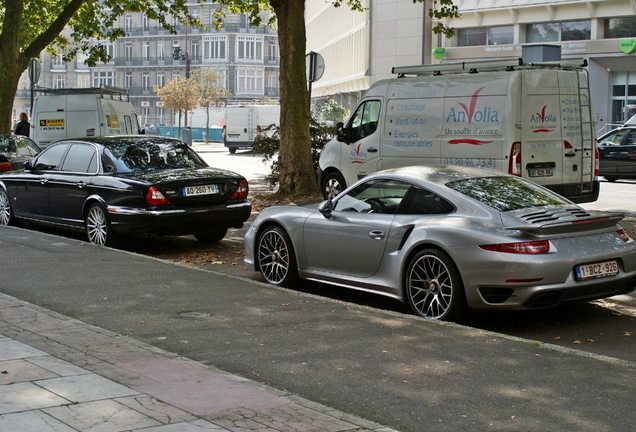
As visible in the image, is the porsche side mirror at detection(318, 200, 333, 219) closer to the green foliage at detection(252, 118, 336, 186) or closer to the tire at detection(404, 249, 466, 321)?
the tire at detection(404, 249, 466, 321)

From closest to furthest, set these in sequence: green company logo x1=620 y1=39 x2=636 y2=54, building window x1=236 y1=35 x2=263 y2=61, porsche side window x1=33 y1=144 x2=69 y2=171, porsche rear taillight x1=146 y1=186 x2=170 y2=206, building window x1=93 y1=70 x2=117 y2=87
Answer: porsche rear taillight x1=146 y1=186 x2=170 y2=206 < porsche side window x1=33 y1=144 x2=69 y2=171 < green company logo x1=620 y1=39 x2=636 y2=54 < building window x1=236 y1=35 x2=263 y2=61 < building window x1=93 y1=70 x2=117 y2=87

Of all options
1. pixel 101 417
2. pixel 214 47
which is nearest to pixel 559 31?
pixel 101 417

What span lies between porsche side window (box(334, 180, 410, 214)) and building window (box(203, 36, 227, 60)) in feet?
333

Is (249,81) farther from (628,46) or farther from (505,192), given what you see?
(505,192)

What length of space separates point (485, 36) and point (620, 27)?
26.8ft

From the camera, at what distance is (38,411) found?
16.7 feet

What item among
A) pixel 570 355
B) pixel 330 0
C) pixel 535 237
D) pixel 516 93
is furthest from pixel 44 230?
pixel 330 0

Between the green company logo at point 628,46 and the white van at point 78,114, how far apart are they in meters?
24.0

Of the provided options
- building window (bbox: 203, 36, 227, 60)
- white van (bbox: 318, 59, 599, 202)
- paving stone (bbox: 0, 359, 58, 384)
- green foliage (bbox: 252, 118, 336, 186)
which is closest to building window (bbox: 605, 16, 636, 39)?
green foliage (bbox: 252, 118, 336, 186)

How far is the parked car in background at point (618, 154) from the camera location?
26.2 meters

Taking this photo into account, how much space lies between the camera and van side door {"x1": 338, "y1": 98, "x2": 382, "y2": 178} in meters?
17.2

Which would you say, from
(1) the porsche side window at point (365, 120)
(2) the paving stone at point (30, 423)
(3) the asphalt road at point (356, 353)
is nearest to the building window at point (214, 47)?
(1) the porsche side window at point (365, 120)

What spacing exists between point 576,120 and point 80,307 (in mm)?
9463

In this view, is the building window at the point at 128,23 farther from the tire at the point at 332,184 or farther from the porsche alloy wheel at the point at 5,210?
the porsche alloy wheel at the point at 5,210
